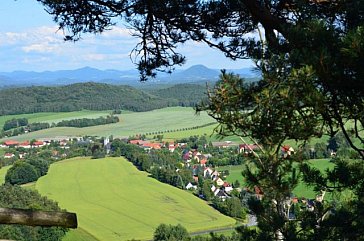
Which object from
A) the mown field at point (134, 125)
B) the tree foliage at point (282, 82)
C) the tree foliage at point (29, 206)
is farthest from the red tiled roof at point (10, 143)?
the tree foliage at point (282, 82)

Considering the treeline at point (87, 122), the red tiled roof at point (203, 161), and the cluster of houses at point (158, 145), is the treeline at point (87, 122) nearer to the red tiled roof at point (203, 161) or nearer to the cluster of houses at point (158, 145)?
the cluster of houses at point (158, 145)

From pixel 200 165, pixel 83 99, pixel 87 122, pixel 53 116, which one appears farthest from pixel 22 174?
pixel 83 99


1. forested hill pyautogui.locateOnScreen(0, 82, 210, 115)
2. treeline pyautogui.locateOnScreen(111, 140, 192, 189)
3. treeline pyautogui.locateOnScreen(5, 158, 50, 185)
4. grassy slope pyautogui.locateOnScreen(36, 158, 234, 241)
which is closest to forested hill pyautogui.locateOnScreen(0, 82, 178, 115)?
forested hill pyautogui.locateOnScreen(0, 82, 210, 115)

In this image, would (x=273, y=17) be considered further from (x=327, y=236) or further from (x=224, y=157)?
(x=224, y=157)

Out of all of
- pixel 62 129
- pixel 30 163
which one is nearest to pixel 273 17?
pixel 30 163

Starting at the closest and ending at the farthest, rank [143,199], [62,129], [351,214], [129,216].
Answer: [351,214], [129,216], [143,199], [62,129]

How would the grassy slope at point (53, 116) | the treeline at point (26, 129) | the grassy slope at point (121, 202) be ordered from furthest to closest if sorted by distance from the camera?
the grassy slope at point (53, 116), the treeline at point (26, 129), the grassy slope at point (121, 202)
